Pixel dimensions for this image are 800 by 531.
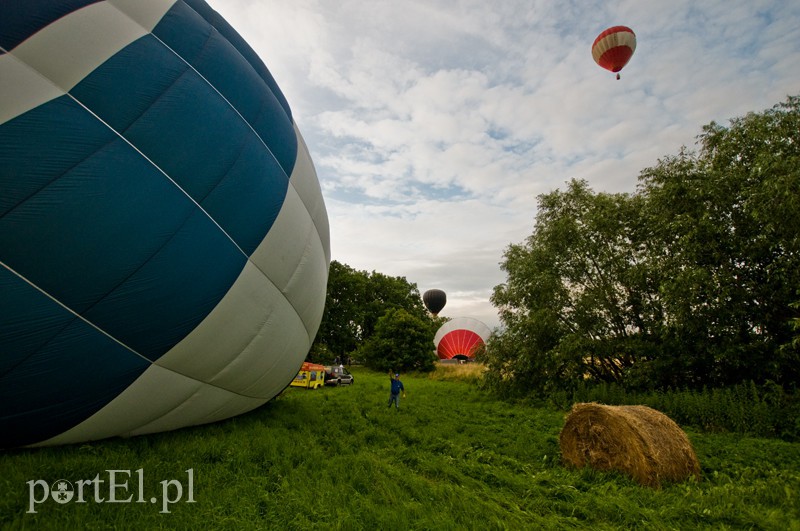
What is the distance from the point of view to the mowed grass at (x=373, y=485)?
122 inches

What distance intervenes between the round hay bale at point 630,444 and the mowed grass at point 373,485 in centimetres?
22

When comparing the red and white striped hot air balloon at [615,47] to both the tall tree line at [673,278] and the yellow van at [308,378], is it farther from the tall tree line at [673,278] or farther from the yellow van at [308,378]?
the yellow van at [308,378]

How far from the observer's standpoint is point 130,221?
3.32m

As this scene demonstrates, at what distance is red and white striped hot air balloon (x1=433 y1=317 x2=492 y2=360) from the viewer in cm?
3459

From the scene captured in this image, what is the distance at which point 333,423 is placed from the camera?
7.35 meters

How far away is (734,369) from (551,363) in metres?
4.41

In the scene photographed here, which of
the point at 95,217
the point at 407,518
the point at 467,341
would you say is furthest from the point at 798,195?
the point at 467,341

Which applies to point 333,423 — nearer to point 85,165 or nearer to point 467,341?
point 85,165

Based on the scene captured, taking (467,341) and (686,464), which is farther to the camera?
(467,341)

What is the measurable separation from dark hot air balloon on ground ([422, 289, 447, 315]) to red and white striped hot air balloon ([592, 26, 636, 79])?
121 ft

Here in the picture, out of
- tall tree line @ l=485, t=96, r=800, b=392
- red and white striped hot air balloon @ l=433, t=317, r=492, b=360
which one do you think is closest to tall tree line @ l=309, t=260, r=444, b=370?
red and white striped hot air balloon @ l=433, t=317, r=492, b=360

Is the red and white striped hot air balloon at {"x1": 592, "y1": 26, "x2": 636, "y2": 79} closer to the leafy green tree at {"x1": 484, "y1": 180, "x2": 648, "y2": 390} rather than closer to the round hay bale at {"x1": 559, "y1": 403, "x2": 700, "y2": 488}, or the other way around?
the leafy green tree at {"x1": 484, "y1": 180, "x2": 648, "y2": 390}

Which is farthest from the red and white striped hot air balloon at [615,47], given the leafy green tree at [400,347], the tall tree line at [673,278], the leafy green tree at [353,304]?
the leafy green tree at [353,304]

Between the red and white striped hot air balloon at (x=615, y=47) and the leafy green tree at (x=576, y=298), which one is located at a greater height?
the red and white striped hot air balloon at (x=615, y=47)
